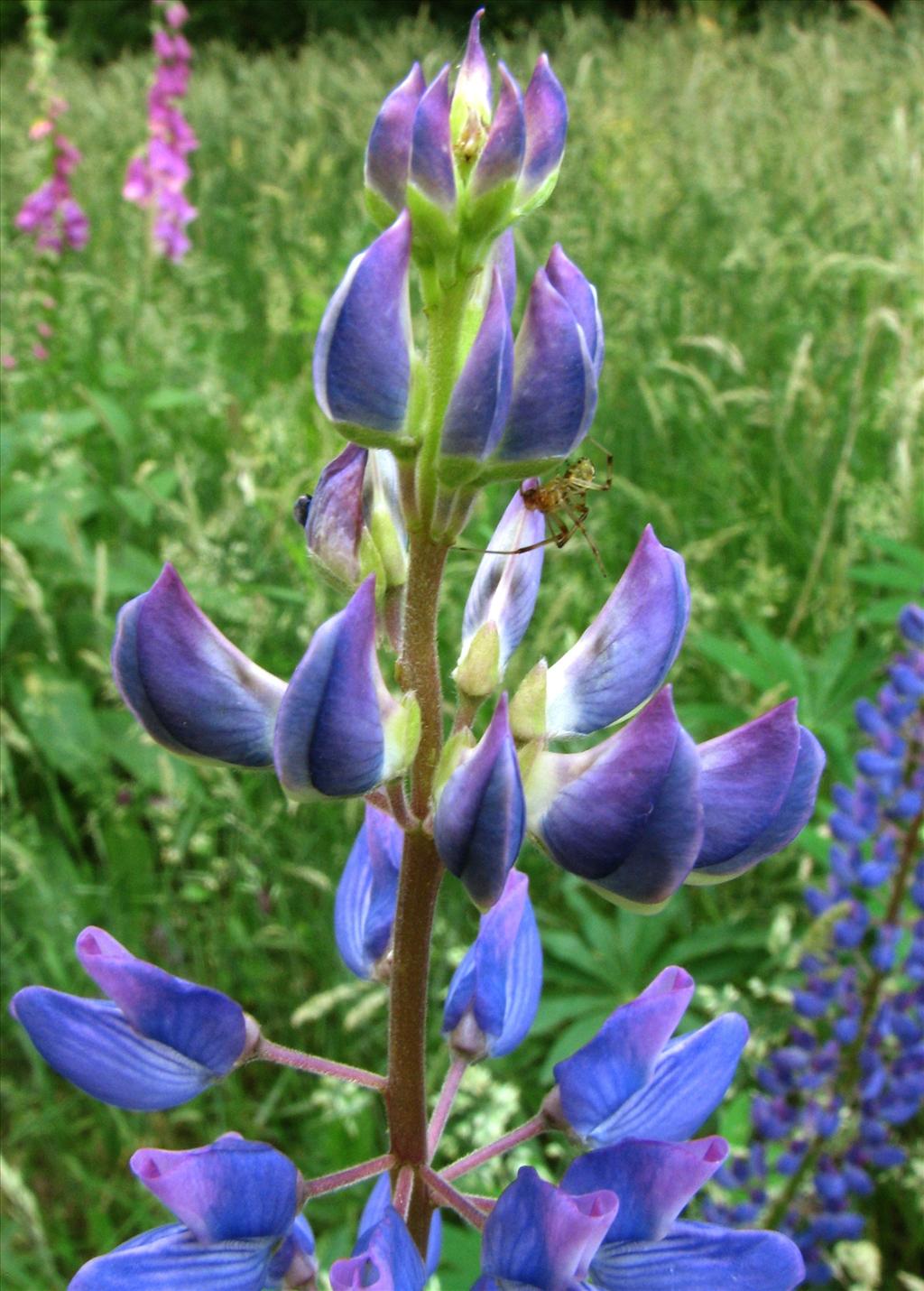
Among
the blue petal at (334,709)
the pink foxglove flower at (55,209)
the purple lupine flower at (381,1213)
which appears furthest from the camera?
the pink foxglove flower at (55,209)

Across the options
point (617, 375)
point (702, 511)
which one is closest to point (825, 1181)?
point (702, 511)

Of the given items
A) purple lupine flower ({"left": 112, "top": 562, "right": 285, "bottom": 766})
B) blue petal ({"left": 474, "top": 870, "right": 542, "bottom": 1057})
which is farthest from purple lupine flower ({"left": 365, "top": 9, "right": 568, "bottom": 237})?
blue petal ({"left": 474, "top": 870, "right": 542, "bottom": 1057})

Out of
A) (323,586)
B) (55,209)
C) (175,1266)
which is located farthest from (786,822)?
(55,209)

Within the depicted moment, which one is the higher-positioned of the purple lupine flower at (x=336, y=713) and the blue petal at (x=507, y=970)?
the purple lupine flower at (x=336, y=713)

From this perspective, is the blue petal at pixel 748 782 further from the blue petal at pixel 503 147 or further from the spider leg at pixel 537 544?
the blue petal at pixel 503 147

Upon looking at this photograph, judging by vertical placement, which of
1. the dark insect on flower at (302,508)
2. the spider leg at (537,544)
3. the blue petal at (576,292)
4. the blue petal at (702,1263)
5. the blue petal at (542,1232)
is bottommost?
the blue petal at (702,1263)

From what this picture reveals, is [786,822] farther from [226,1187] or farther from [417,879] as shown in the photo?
[226,1187]

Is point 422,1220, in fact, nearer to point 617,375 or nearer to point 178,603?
point 178,603

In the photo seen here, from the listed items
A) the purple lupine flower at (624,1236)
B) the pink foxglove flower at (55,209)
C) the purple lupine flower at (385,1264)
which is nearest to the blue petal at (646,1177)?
the purple lupine flower at (624,1236)
